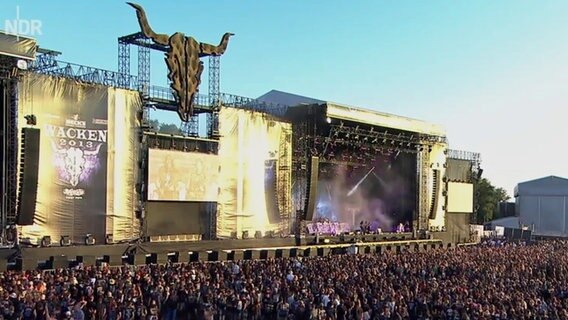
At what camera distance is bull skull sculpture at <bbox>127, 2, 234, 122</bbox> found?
28.9 meters

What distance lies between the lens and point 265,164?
3441 cm

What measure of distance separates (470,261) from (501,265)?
63.6 inches

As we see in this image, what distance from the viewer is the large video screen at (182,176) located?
28.0 m

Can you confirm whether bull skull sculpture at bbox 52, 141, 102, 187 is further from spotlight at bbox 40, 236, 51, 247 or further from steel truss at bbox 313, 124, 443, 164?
steel truss at bbox 313, 124, 443, 164

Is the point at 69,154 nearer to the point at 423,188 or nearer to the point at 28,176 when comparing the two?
the point at 28,176

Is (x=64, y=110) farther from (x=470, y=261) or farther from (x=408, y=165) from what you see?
(x=408, y=165)

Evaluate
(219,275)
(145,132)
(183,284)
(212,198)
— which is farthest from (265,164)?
(183,284)

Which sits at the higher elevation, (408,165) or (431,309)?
(408,165)

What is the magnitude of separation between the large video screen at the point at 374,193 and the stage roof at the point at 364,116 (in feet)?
8.08

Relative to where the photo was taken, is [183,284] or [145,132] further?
[145,132]

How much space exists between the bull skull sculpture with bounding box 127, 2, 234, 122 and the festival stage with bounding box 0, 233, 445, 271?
20.6 ft

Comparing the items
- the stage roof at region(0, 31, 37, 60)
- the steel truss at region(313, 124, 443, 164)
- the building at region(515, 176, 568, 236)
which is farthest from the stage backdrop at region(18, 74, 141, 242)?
the building at region(515, 176, 568, 236)

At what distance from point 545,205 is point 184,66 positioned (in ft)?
165

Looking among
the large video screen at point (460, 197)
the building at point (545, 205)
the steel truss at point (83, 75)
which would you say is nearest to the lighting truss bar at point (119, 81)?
the steel truss at point (83, 75)
